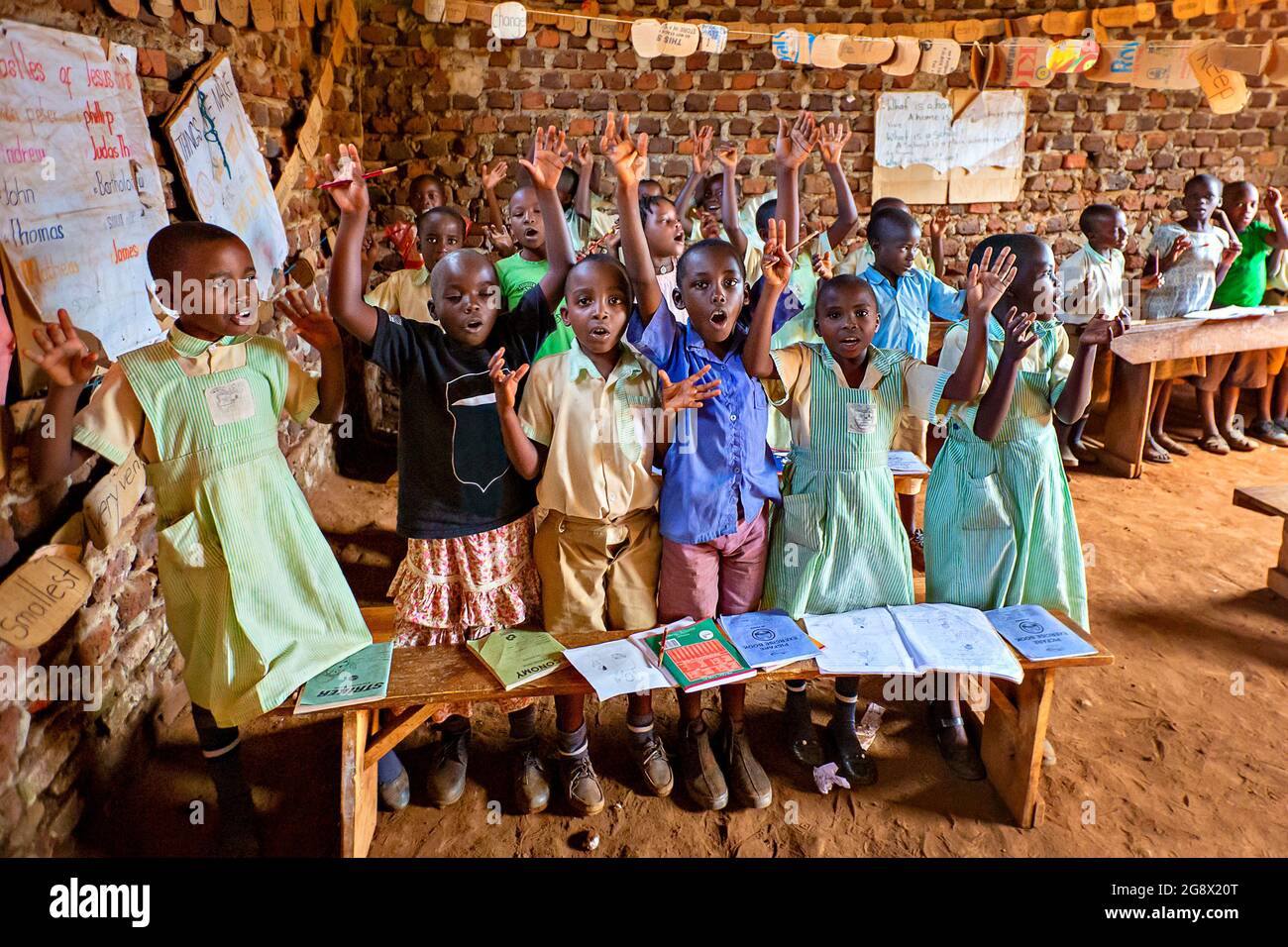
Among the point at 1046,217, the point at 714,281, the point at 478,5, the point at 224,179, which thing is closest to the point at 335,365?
the point at 714,281

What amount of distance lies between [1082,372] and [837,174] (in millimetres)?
1471

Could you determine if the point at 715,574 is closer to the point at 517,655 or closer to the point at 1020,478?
the point at 517,655

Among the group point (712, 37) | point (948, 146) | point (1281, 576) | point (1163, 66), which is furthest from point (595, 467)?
point (1163, 66)

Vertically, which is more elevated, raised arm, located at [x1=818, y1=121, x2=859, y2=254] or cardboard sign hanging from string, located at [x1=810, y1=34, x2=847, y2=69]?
cardboard sign hanging from string, located at [x1=810, y1=34, x2=847, y2=69]

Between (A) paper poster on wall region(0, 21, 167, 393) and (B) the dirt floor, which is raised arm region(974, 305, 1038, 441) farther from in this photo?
(A) paper poster on wall region(0, 21, 167, 393)

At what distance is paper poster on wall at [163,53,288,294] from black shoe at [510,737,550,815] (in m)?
1.90

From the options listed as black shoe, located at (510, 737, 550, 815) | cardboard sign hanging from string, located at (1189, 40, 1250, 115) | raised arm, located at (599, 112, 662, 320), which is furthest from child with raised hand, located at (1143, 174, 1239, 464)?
black shoe, located at (510, 737, 550, 815)

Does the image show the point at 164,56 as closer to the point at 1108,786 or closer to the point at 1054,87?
the point at 1108,786

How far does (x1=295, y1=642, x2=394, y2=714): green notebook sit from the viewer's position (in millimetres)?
1918

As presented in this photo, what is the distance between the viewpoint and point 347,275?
1959 mm

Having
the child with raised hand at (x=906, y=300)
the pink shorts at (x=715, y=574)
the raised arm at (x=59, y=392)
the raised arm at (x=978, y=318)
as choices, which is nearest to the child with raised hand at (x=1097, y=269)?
the child with raised hand at (x=906, y=300)

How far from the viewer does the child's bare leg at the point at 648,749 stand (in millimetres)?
2342

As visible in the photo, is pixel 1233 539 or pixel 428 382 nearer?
pixel 428 382

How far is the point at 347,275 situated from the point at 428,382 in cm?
30
